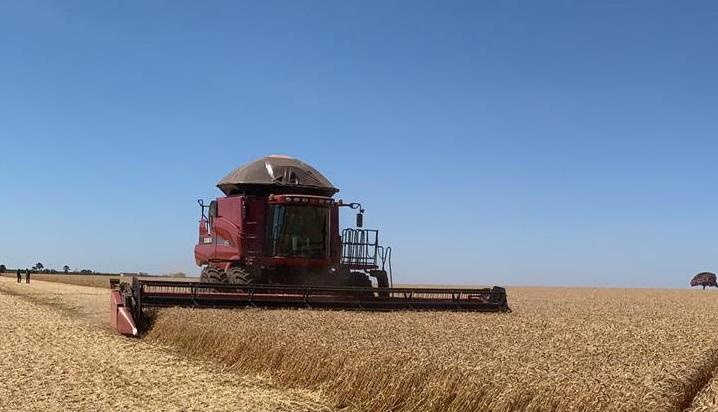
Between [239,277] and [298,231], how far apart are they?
185 centimetres

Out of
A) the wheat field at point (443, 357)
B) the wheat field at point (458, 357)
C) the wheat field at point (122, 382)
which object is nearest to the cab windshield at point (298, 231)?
the wheat field at point (443, 357)

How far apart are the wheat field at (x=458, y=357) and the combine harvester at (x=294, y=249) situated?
2446 mm

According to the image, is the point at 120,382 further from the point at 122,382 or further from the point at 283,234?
the point at 283,234

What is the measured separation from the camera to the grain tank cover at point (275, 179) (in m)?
16.8

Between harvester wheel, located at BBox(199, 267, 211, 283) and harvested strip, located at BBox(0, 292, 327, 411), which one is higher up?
harvester wheel, located at BBox(199, 267, 211, 283)

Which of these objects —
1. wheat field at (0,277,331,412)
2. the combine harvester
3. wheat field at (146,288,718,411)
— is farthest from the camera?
the combine harvester

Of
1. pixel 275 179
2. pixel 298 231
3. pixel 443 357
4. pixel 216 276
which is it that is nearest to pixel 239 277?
pixel 216 276

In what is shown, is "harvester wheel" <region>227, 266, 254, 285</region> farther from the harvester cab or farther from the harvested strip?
the harvested strip

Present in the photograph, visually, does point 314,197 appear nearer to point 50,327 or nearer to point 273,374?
point 50,327

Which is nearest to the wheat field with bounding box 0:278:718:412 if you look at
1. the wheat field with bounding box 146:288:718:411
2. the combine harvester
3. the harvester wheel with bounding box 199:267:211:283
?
the wheat field with bounding box 146:288:718:411

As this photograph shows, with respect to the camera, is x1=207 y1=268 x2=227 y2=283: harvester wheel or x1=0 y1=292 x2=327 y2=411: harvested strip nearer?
x1=0 y1=292 x2=327 y2=411: harvested strip

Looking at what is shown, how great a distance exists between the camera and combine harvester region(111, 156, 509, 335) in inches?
595

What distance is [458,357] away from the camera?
7188 mm

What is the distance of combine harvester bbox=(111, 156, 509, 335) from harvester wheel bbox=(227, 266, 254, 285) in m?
0.02
